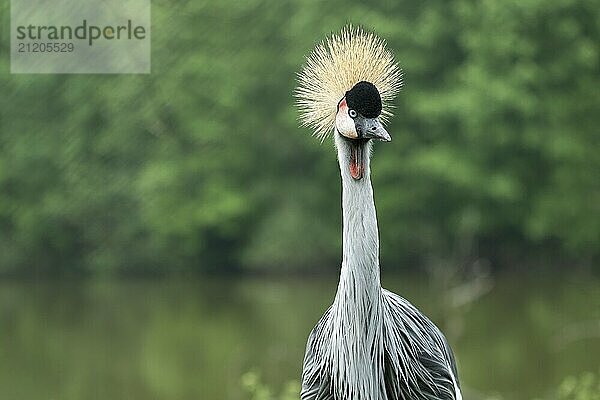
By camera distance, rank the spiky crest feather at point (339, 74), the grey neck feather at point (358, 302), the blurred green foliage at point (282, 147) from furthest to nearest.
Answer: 1. the blurred green foliage at point (282, 147)
2. the spiky crest feather at point (339, 74)
3. the grey neck feather at point (358, 302)

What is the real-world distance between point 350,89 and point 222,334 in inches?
347

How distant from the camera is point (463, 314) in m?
12.4

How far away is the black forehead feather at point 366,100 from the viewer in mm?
2904

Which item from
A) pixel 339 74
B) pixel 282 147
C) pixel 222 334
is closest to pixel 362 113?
pixel 339 74

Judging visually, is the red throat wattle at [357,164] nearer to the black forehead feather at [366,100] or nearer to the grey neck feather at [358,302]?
the grey neck feather at [358,302]

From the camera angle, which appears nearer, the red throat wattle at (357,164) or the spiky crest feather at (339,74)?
the red throat wattle at (357,164)

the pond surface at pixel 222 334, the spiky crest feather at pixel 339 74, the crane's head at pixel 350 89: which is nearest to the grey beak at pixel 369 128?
the crane's head at pixel 350 89

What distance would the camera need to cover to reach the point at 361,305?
122 inches

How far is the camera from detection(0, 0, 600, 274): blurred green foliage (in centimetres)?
1512

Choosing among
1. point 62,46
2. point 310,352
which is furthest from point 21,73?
point 310,352

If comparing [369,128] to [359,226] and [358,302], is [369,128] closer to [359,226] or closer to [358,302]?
[359,226]

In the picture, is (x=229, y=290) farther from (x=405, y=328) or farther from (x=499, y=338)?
(x=405, y=328)

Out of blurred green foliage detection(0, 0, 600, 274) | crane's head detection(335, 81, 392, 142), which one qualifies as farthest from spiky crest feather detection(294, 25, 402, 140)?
blurred green foliage detection(0, 0, 600, 274)

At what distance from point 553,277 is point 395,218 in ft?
7.91
